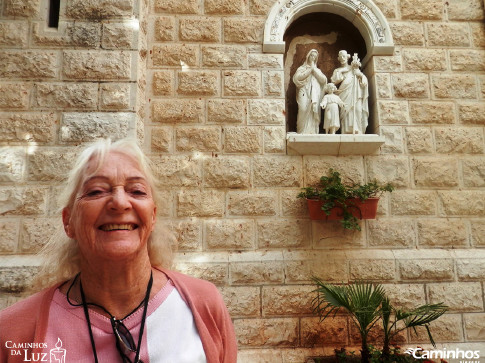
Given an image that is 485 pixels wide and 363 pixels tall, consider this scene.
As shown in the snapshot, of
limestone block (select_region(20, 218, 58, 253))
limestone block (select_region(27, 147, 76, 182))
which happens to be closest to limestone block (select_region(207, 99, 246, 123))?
limestone block (select_region(27, 147, 76, 182))

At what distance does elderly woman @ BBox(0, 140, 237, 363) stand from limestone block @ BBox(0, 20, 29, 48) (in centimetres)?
253

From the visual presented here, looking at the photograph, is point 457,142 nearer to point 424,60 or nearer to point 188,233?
point 424,60

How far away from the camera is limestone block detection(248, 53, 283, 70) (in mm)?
3840

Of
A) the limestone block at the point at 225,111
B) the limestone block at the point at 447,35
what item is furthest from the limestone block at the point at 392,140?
the limestone block at the point at 225,111

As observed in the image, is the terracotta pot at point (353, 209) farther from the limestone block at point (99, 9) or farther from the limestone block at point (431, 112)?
the limestone block at point (99, 9)

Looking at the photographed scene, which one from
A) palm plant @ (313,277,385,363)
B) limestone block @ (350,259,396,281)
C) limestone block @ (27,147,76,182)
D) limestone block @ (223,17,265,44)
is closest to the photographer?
palm plant @ (313,277,385,363)

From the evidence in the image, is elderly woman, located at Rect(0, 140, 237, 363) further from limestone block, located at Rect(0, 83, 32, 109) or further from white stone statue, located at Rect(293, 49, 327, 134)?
white stone statue, located at Rect(293, 49, 327, 134)

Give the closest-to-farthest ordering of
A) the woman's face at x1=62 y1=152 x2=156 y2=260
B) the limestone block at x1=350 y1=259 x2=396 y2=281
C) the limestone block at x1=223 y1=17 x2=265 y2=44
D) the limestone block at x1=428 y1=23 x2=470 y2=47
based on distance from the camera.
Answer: the woman's face at x1=62 y1=152 x2=156 y2=260, the limestone block at x1=350 y1=259 x2=396 y2=281, the limestone block at x1=223 y1=17 x2=265 y2=44, the limestone block at x1=428 y1=23 x2=470 y2=47

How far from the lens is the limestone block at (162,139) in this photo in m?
3.63

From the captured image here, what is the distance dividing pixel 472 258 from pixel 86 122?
4128mm

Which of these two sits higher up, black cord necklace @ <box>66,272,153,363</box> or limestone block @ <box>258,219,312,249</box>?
limestone block @ <box>258,219,312,249</box>

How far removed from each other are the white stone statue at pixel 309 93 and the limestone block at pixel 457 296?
6.86 feet

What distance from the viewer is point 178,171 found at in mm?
3584

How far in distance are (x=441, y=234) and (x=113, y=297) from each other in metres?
3.46
